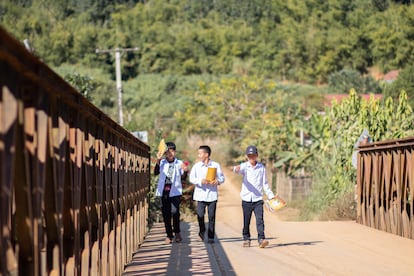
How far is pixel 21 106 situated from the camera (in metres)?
4.57

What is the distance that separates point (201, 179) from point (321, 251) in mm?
2507

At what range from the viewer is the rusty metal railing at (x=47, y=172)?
14.0 feet

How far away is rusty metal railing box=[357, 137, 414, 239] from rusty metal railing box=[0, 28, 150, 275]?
808 centimetres

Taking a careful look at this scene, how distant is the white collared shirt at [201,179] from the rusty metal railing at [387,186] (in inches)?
136

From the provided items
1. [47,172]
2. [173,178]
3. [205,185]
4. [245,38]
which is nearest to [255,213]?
[205,185]

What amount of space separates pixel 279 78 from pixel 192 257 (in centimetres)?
8137

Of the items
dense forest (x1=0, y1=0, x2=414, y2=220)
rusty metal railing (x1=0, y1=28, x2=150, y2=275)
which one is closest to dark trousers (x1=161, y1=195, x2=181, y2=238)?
rusty metal railing (x1=0, y1=28, x2=150, y2=275)

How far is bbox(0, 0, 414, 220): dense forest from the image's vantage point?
54719 mm

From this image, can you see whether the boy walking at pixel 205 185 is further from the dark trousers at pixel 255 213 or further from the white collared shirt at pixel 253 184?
the dark trousers at pixel 255 213

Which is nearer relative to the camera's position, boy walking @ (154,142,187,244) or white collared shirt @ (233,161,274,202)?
white collared shirt @ (233,161,274,202)

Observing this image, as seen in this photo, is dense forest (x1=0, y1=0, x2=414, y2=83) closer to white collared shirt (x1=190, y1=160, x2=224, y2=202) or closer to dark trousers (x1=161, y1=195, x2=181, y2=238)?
dark trousers (x1=161, y1=195, x2=181, y2=238)

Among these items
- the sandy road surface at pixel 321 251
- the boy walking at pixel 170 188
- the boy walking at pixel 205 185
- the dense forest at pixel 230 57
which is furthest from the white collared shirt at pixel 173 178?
the dense forest at pixel 230 57

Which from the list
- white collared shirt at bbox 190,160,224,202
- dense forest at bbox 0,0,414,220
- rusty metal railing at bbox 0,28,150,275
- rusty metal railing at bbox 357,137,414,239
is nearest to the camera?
rusty metal railing at bbox 0,28,150,275

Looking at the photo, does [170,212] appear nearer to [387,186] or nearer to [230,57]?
[387,186]
